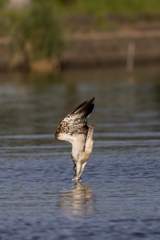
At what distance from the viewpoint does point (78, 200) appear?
1048 cm

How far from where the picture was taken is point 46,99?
2986cm

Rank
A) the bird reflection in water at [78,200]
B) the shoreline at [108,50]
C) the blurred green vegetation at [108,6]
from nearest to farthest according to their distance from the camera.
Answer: the bird reflection in water at [78,200] → the shoreline at [108,50] → the blurred green vegetation at [108,6]

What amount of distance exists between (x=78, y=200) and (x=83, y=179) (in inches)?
59.9

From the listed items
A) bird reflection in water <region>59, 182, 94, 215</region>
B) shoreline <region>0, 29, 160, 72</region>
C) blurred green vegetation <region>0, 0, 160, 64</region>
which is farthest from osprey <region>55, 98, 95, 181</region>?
shoreline <region>0, 29, 160, 72</region>

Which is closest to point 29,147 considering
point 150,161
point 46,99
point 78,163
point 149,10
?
point 150,161

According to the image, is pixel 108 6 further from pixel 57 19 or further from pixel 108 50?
pixel 57 19

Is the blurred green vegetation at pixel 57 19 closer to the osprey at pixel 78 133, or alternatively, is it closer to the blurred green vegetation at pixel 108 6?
the blurred green vegetation at pixel 108 6

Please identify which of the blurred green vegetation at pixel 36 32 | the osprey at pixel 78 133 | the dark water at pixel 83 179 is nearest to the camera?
the dark water at pixel 83 179

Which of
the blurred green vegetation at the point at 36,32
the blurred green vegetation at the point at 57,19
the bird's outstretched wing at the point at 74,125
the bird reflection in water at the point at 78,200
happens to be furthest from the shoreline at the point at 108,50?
the bird reflection in water at the point at 78,200

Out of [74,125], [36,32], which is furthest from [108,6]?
[74,125]

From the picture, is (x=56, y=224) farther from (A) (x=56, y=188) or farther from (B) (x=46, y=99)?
(B) (x=46, y=99)

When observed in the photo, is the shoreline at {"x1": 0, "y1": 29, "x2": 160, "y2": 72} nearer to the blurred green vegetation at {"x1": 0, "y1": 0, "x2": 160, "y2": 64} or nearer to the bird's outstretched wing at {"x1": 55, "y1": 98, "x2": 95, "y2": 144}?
the blurred green vegetation at {"x1": 0, "y1": 0, "x2": 160, "y2": 64}

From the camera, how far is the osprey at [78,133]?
11.4 meters

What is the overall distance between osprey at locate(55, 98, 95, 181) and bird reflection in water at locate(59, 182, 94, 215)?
50 centimetres
